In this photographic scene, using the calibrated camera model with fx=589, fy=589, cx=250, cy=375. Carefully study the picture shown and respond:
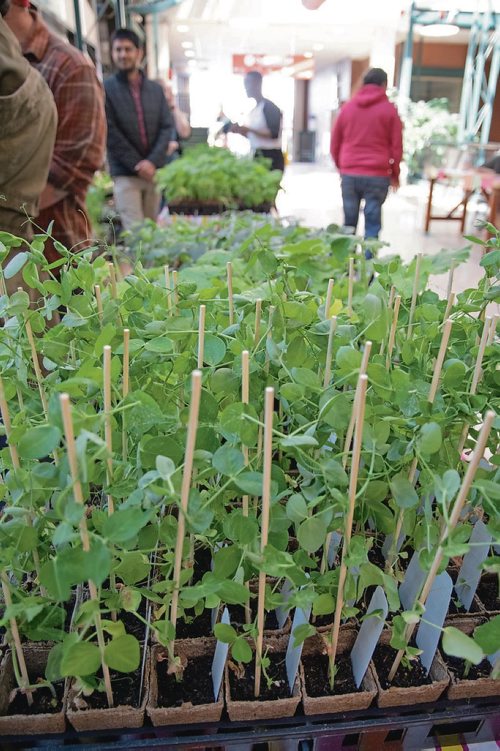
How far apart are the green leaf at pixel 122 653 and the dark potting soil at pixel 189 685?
127 millimetres

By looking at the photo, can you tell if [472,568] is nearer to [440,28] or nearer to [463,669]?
[463,669]

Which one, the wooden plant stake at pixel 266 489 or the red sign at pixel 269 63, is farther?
the red sign at pixel 269 63

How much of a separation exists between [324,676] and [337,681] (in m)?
0.02

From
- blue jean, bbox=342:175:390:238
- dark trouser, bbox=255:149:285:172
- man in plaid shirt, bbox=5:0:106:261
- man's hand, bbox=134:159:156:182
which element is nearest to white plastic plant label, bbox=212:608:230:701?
man in plaid shirt, bbox=5:0:106:261

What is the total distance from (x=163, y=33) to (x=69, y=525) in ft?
35.9

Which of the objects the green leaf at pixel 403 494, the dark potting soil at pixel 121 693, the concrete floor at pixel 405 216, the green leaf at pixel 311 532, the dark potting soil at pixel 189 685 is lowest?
the concrete floor at pixel 405 216

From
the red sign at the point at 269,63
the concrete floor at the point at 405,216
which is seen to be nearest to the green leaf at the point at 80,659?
the concrete floor at the point at 405,216

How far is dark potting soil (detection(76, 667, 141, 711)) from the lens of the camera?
2.12ft

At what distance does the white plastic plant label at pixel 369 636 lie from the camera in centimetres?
66

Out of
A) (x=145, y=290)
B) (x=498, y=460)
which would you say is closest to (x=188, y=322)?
(x=145, y=290)

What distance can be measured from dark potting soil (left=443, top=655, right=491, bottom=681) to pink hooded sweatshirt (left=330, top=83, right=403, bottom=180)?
3.19 metres

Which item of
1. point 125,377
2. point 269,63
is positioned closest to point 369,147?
point 125,377

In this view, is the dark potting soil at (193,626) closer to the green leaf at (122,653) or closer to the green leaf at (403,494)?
the green leaf at (122,653)

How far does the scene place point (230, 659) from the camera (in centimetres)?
72
